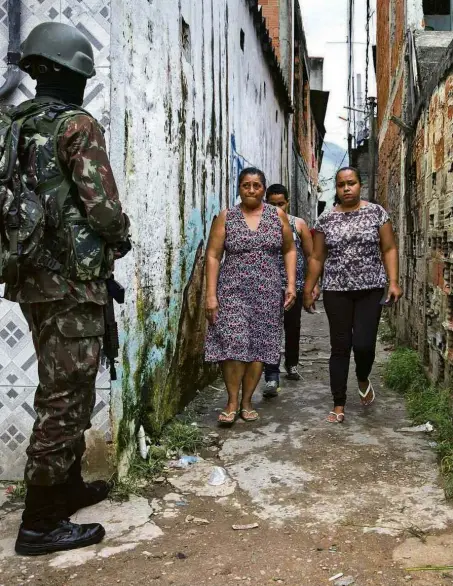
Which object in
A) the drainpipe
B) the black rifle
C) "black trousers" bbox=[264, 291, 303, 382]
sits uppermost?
the drainpipe

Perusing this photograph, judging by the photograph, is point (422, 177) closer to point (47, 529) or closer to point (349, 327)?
point (349, 327)

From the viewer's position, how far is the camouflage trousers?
7.79 ft

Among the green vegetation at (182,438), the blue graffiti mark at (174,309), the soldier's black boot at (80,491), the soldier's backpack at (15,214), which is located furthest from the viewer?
the green vegetation at (182,438)

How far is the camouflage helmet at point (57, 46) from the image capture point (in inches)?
92.0

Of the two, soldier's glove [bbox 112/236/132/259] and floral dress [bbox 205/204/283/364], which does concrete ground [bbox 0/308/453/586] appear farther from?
soldier's glove [bbox 112/236/132/259]

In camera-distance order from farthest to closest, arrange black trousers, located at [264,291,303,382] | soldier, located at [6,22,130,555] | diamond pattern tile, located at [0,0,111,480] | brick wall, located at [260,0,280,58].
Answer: brick wall, located at [260,0,280,58], black trousers, located at [264,291,303,382], diamond pattern tile, located at [0,0,111,480], soldier, located at [6,22,130,555]

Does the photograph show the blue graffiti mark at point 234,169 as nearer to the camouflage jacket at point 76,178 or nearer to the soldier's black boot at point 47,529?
the camouflage jacket at point 76,178

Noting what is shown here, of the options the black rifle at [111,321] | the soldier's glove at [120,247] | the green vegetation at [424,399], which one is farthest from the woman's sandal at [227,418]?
the soldier's glove at [120,247]

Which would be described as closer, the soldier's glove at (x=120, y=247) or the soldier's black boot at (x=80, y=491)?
the soldier's glove at (x=120, y=247)

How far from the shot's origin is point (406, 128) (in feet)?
20.5

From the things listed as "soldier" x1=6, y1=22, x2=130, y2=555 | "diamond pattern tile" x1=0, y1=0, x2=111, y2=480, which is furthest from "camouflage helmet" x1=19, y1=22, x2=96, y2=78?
"diamond pattern tile" x1=0, y1=0, x2=111, y2=480

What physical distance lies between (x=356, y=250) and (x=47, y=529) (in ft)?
8.65

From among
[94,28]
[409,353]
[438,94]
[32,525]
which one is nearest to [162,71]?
[94,28]

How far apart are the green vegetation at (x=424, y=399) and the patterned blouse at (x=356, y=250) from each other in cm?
86
